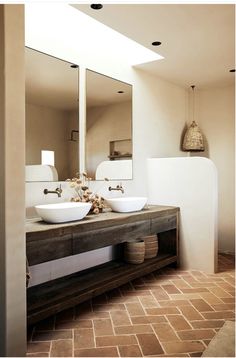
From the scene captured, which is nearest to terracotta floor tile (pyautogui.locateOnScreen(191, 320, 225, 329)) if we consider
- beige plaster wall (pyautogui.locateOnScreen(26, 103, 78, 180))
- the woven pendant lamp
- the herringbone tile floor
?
the herringbone tile floor

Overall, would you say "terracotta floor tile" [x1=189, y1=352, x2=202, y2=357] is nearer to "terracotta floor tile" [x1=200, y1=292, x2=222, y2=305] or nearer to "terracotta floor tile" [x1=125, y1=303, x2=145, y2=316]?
"terracotta floor tile" [x1=125, y1=303, x2=145, y2=316]

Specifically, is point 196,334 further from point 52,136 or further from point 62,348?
point 52,136

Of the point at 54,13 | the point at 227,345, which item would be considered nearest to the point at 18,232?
the point at 227,345

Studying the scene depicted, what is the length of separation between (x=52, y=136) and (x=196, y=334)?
217 cm

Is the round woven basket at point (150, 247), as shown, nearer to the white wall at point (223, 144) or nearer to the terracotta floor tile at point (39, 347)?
the white wall at point (223, 144)

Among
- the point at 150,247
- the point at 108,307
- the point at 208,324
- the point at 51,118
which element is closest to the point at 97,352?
the point at 108,307

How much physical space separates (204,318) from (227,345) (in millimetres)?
472

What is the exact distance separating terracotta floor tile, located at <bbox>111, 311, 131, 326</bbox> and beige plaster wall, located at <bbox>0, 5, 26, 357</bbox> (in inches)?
37.0

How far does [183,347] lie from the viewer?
6.88 ft

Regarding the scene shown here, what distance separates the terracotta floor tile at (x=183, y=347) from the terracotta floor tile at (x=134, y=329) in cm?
23

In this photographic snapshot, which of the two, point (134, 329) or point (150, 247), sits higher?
point (150, 247)

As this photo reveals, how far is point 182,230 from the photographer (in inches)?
156

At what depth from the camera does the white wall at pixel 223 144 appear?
15.7ft

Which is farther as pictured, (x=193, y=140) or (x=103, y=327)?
(x=193, y=140)
